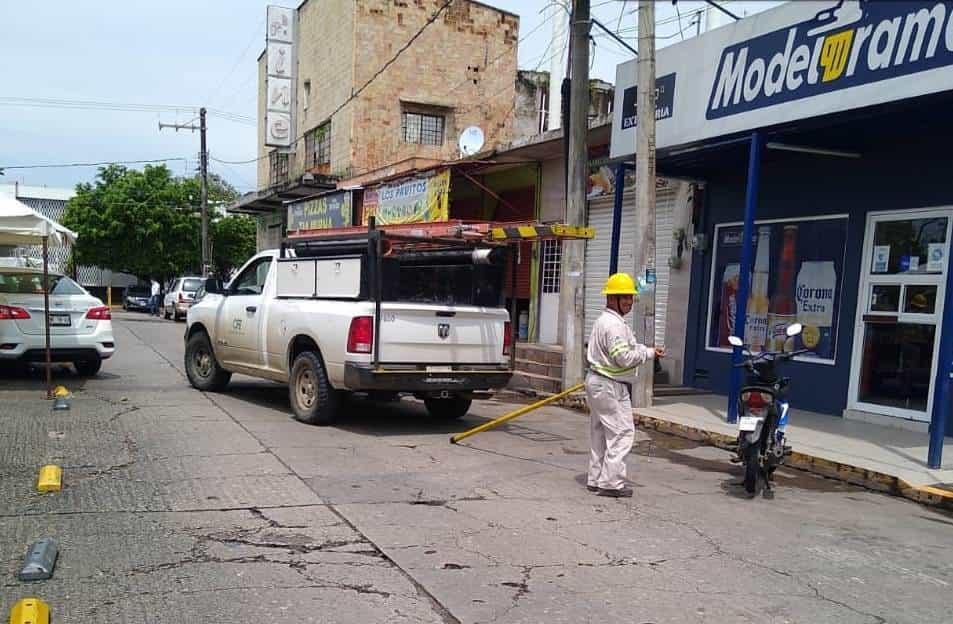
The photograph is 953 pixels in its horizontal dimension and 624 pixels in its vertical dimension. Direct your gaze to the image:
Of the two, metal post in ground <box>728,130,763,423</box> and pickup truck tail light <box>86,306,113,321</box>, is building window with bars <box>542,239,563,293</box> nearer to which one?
metal post in ground <box>728,130,763,423</box>

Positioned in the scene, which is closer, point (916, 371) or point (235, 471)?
point (235, 471)

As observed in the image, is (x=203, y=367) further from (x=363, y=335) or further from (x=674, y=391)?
(x=674, y=391)

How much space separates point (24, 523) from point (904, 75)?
315 inches

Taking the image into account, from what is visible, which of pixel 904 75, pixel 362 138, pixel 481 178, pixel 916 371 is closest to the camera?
Answer: pixel 904 75

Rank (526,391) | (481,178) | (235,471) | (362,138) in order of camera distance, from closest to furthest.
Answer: (235,471) < (526,391) < (481,178) < (362,138)

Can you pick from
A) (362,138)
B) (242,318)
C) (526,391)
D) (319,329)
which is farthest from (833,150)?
(362,138)

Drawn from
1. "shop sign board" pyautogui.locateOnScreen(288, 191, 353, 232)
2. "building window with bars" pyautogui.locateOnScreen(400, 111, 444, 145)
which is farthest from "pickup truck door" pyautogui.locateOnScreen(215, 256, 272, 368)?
"building window with bars" pyautogui.locateOnScreen(400, 111, 444, 145)

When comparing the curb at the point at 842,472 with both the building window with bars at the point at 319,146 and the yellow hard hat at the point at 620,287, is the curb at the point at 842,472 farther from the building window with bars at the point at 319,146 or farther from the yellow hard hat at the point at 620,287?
the building window with bars at the point at 319,146

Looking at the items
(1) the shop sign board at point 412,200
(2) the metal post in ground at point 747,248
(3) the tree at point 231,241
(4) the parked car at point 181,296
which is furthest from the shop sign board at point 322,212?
(3) the tree at point 231,241

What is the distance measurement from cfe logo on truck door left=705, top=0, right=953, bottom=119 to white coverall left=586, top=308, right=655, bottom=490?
3.27m

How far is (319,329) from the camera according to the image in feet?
27.6

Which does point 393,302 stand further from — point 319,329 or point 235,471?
point 235,471

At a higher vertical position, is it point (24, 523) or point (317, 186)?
point (317, 186)

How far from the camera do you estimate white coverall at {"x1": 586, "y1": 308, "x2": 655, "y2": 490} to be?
614 cm
